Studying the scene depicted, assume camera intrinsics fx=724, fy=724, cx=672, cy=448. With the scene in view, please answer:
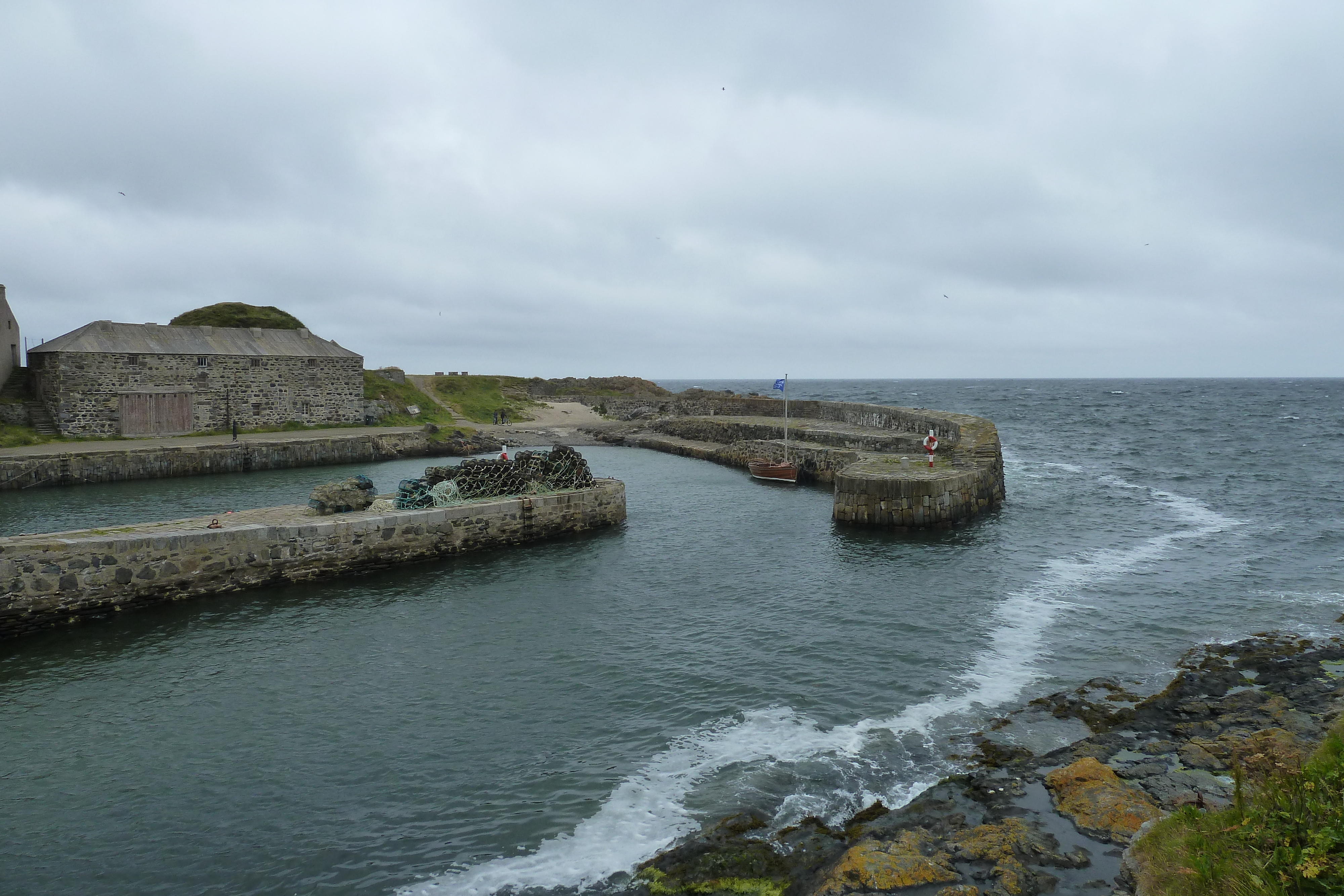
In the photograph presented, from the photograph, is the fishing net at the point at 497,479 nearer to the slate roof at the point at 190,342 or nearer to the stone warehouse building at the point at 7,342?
the slate roof at the point at 190,342

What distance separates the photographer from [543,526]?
68.6 feet

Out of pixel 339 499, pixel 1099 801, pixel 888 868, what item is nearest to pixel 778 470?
pixel 339 499

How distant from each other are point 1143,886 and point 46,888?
370 inches

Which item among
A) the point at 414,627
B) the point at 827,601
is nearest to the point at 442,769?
the point at 414,627

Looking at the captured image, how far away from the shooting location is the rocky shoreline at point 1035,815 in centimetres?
636

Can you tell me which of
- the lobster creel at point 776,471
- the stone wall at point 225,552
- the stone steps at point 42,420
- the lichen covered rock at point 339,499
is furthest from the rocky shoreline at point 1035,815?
the stone steps at point 42,420

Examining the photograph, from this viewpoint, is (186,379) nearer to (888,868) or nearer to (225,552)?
(225,552)

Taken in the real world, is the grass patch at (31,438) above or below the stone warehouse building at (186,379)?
below

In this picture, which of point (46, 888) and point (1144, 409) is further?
point (1144, 409)

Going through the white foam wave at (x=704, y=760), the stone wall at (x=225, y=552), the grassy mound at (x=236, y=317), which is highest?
the grassy mound at (x=236, y=317)

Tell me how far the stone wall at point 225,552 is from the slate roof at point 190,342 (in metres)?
23.9

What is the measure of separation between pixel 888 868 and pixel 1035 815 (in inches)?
78.0

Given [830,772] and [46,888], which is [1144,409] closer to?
[830,772]

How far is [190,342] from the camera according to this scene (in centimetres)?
3741
